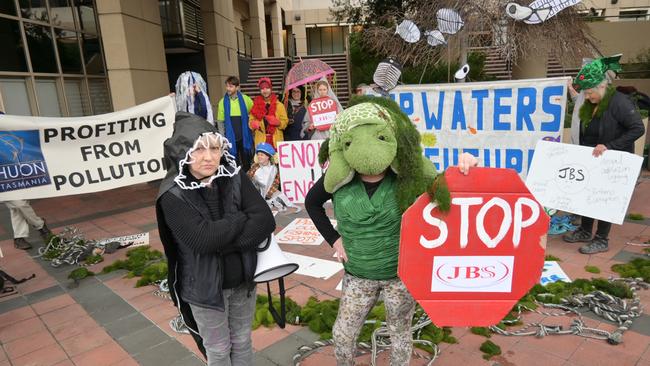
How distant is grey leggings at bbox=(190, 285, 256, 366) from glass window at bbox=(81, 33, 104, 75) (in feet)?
29.4

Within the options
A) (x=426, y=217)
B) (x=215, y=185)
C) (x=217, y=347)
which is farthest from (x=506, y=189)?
(x=217, y=347)

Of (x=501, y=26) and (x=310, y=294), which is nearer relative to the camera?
(x=310, y=294)

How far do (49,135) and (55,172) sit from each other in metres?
0.42

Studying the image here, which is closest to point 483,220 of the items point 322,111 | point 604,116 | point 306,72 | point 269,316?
point 269,316

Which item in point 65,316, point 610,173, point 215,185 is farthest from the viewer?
point 610,173

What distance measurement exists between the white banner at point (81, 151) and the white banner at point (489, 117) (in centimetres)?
306

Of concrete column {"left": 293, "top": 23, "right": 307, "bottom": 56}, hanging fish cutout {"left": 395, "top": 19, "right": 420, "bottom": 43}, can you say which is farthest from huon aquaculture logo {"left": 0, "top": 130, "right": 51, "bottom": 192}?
concrete column {"left": 293, "top": 23, "right": 307, "bottom": 56}

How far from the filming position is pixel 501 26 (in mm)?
9109

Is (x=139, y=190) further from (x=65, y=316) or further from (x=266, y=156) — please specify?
(x=65, y=316)

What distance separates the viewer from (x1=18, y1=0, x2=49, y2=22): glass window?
768 cm

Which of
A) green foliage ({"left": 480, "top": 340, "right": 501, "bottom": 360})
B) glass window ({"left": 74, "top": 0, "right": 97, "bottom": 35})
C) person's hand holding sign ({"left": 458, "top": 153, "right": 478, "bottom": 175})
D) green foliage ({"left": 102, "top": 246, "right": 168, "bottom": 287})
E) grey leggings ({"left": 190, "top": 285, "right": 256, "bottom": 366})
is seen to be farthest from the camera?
glass window ({"left": 74, "top": 0, "right": 97, "bottom": 35})

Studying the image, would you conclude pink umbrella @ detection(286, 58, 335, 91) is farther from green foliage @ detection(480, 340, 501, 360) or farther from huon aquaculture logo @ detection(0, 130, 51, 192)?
green foliage @ detection(480, 340, 501, 360)

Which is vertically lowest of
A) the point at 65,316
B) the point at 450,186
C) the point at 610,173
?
the point at 65,316

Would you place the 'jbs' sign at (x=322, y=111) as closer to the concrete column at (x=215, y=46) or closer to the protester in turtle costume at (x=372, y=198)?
the protester in turtle costume at (x=372, y=198)
